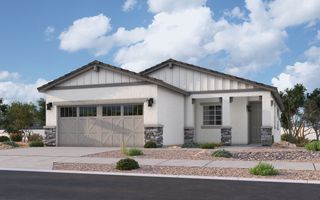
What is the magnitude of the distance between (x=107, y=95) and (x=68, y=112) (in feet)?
9.77

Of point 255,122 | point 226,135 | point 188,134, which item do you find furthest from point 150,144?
point 255,122

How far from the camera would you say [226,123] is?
88.6 feet

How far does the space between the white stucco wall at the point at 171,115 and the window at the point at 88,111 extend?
4.01 metres

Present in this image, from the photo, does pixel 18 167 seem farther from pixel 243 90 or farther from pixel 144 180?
pixel 243 90

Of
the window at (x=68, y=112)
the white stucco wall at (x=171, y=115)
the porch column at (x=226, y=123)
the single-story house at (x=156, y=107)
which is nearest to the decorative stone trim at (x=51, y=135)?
the single-story house at (x=156, y=107)

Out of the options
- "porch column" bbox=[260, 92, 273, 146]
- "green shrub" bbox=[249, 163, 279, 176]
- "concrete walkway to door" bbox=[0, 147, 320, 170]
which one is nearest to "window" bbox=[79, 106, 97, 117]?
"concrete walkway to door" bbox=[0, 147, 320, 170]

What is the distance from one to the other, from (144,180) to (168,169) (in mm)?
2327

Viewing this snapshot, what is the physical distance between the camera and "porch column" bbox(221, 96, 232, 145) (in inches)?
1057

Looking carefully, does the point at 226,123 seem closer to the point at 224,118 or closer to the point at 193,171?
the point at 224,118

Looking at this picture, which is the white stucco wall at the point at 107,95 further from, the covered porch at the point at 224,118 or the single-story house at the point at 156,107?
the covered porch at the point at 224,118

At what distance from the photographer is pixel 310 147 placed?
20328 mm

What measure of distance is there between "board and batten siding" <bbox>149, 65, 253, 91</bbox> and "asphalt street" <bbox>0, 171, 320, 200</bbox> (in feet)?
51.6

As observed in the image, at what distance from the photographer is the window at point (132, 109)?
80.3 ft

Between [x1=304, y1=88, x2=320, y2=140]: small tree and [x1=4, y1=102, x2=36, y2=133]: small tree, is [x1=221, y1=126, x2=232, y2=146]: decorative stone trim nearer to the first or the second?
[x1=304, y1=88, x2=320, y2=140]: small tree
